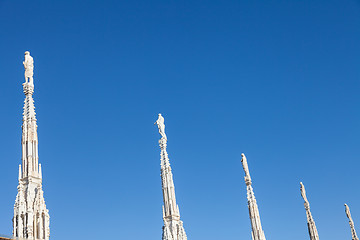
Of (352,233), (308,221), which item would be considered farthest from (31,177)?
(352,233)

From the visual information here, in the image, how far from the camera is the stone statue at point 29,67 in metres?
24.6

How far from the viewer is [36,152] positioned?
2272 centimetres

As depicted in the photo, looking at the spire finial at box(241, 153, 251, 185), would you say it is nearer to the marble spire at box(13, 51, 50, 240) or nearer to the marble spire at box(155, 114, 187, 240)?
the marble spire at box(155, 114, 187, 240)

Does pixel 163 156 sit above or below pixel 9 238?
above

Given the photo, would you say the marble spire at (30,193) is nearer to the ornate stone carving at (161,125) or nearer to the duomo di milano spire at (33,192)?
the duomo di milano spire at (33,192)

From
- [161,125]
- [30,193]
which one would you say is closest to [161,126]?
[161,125]

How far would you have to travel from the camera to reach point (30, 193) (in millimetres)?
21047

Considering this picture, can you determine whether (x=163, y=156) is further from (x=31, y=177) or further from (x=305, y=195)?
(x=305, y=195)

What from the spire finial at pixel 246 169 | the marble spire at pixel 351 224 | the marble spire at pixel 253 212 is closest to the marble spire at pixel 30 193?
the marble spire at pixel 253 212

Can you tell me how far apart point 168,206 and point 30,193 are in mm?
9032

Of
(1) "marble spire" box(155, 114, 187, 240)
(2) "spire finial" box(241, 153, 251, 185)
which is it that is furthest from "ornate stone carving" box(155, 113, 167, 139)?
(2) "spire finial" box(241, 153, 251, 185)

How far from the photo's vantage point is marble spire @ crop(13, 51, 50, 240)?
20261 mm

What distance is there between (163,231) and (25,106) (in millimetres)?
10464

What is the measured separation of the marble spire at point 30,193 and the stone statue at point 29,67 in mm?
935
